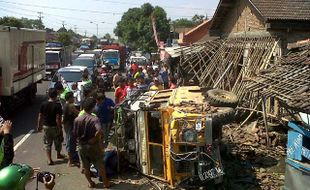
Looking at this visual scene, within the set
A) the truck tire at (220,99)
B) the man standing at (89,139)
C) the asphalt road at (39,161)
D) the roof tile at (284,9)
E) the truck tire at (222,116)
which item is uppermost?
the roof tile at (284,9)

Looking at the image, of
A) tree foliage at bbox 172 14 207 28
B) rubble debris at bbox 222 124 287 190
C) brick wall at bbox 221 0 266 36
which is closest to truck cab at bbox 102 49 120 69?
brick wall at bbox 221 0 266 36

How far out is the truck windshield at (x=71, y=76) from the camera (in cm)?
1987

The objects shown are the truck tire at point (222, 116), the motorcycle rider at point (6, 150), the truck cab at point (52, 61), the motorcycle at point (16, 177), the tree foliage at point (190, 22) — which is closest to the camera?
the motorcycle at point (16, 177)

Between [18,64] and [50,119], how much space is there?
23.1 ft

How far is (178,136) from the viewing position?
8.07 metres

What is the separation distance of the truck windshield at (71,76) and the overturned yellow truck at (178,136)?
10.5 m

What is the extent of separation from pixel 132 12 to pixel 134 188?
7541 cm

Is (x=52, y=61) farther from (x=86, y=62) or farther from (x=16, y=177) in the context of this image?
(x=16, y=177)

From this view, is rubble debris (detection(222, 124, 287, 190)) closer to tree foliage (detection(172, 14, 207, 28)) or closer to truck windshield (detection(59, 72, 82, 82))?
truck windshield (detection(59, 72, 82, 82))

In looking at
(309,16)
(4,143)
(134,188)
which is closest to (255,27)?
(309,16)

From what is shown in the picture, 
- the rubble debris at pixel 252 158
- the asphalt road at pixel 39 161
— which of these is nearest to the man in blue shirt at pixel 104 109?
the asphalt road at pixel 39 161

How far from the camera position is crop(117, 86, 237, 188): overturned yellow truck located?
26.4 feet

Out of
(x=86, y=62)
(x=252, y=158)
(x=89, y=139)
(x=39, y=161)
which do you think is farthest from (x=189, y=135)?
(x=86, y=62)

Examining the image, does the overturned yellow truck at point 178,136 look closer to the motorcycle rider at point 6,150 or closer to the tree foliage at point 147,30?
the motorcycle rider at point 6,150
